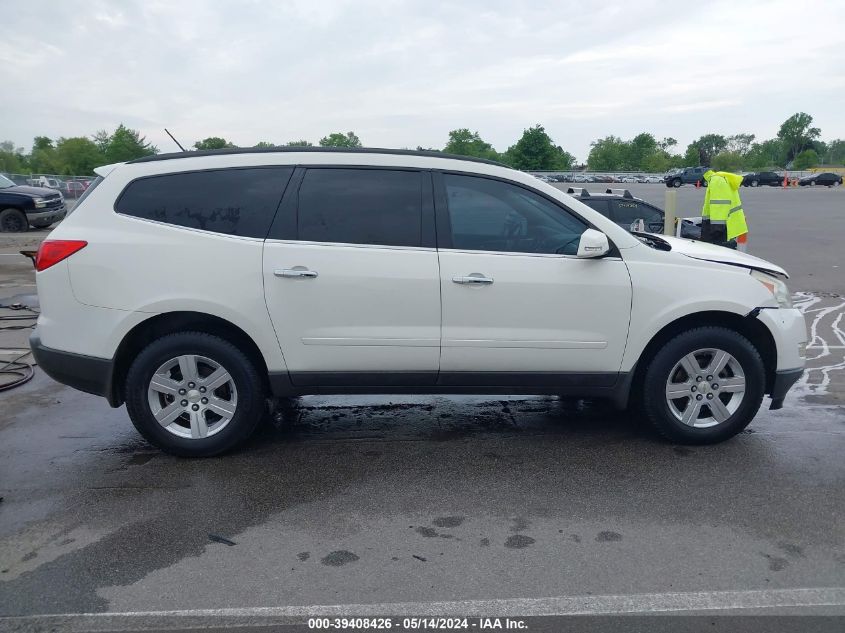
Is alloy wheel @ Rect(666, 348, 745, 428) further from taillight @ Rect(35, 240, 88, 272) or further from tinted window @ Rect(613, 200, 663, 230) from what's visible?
tinted window @ Rect(613, 200, 663, 230)

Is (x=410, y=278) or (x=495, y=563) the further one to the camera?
(x=410, y=278)

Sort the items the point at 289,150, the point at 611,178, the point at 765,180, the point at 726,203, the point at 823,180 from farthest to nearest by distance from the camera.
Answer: the point at 611,178 < the point at 765,180 < the point at 823,180 < the point at 726,203 < the point at 289,150

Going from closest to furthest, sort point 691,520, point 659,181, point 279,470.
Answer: point 691,520 < point 279,470 < point 659,181

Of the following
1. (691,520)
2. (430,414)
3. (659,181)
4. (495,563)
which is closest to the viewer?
(495,563)

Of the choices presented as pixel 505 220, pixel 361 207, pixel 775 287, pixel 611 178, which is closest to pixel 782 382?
pixel 775 287

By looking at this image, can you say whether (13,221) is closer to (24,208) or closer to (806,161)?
(24,208)

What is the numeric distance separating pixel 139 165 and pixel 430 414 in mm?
2704

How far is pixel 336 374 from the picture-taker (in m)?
4.73

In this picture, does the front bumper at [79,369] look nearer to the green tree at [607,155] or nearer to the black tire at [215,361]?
the black tire at [215,361]

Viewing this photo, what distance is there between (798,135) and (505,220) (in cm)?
16458

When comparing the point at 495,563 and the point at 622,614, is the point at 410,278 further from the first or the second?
the point at 622,614

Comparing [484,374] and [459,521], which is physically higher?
[484,374]

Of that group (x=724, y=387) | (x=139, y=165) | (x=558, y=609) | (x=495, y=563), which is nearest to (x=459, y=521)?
(x=495, y=563)

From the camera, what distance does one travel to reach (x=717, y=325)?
493cm
